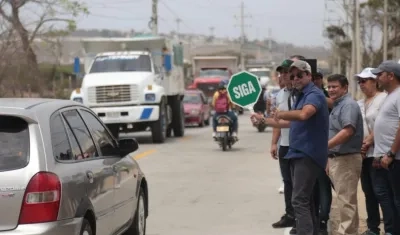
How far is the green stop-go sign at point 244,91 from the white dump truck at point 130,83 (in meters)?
13.3

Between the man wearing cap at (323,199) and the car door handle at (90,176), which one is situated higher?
the car door handle at (90,176)

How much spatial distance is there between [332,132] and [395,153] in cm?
90

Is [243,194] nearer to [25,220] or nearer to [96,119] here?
[96,119]

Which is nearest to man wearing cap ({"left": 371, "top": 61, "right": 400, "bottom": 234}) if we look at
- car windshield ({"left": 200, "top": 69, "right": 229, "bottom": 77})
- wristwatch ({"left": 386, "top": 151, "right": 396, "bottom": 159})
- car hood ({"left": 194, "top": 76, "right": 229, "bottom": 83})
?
wristwatch ({"left": 386, "top": 151, "right": 396, "bottom": 159})

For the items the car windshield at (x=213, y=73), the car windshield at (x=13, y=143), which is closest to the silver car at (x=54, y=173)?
the car windshield at (x=13, y=143)

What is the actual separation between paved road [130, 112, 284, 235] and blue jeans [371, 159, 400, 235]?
1.56m

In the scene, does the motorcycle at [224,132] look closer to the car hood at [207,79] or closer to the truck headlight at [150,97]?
the truck headlight at [150,97]

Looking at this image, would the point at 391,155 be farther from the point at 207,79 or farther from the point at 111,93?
the point at 207,79

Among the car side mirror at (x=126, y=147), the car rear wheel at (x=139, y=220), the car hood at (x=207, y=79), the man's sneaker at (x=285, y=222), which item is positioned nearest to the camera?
the car side mirror at (x=126, y=147)

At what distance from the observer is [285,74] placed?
8219 millimetres

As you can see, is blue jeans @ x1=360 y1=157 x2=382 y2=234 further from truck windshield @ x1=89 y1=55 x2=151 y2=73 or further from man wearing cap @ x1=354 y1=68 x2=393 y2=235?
truck windshield @ x1=89 y1=55 x2=151 y2=73

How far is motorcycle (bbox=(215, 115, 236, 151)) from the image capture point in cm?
2012

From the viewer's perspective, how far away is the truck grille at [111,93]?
22.2m

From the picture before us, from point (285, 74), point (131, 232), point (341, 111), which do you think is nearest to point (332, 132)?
point (341, 111)
